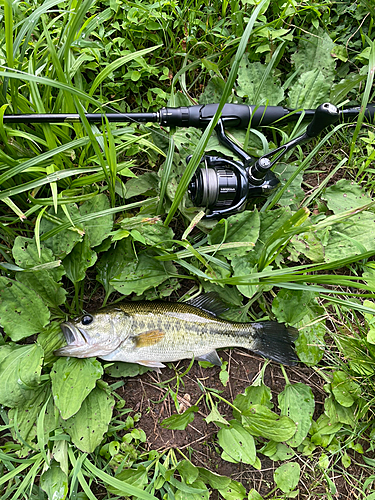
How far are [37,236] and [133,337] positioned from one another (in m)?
1.02

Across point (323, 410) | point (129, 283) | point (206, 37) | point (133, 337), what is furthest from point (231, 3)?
point (323, 410)

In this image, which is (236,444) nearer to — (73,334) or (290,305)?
(290,305)

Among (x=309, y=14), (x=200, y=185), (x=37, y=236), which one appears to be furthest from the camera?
(x=309, y=14)

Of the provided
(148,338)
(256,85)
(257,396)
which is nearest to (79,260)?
(148,338)

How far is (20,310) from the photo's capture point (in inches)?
95.2

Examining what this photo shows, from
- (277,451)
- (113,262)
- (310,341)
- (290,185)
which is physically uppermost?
(290,185)

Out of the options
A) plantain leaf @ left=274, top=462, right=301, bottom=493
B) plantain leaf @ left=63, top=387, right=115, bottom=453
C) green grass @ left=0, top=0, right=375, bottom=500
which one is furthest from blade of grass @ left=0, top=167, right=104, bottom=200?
plantain leaf @ left=274, top=462, right=301, bottom=493

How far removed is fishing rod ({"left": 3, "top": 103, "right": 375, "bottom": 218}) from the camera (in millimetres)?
2443

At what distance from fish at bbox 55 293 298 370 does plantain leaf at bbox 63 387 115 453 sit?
11.7 inches

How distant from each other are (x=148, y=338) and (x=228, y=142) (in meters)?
1.65

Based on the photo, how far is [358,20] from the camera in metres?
3.21

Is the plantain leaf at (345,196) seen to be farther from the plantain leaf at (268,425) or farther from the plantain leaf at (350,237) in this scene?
the plantain leaf at (268,425)

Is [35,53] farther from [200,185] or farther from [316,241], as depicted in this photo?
[316,241]

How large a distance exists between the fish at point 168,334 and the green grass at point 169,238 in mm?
108
